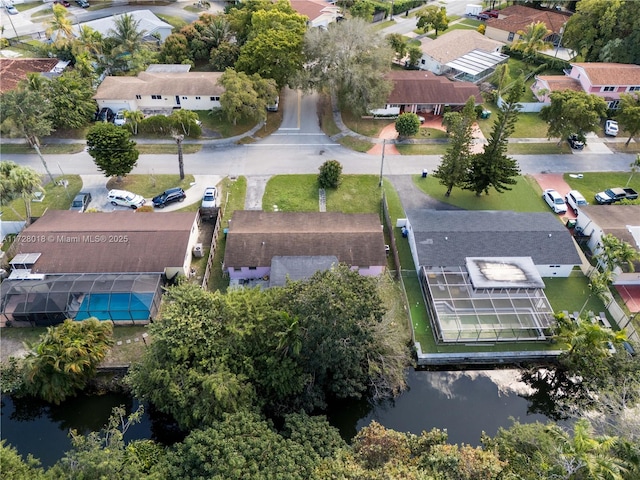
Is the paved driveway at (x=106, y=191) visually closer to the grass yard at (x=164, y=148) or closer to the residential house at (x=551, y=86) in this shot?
the grass yard at (x=164, y=148)

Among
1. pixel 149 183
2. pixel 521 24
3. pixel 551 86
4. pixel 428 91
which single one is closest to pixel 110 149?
pixel 149 183

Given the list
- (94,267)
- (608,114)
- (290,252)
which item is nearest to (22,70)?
(94,267)

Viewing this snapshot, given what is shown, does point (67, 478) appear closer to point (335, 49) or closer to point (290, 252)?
point (290, 252)

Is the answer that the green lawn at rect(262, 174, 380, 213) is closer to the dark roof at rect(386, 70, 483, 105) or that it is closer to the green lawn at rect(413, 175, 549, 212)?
the green lawn at rect(413, 175, 549, 212)

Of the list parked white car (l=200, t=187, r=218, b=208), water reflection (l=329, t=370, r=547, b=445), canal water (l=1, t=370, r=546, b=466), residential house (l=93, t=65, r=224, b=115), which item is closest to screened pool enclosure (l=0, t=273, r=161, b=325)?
canal water (l=1, t=370, r=546, b=466)

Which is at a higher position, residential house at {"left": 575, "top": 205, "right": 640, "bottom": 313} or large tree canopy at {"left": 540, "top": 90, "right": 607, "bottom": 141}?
large tree canopy at {"left": 540, "top": 90, "right": 607, "bottom": 141}

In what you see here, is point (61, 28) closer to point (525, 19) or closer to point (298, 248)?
point (298, 248)
